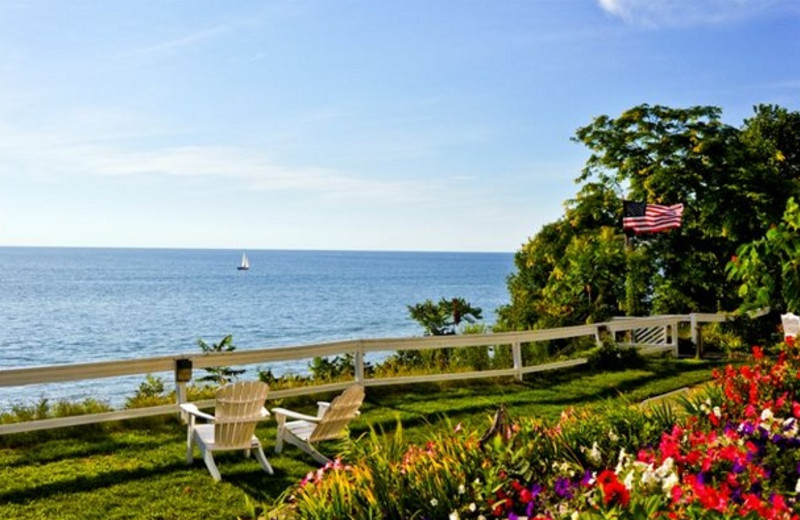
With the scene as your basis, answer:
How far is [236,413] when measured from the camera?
7.89 metres

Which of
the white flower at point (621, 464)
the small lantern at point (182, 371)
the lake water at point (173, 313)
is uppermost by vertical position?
the white flower at point (621, 464)

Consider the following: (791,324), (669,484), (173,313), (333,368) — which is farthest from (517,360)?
(173,313)

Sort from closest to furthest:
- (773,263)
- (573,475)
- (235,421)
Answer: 1. (573,475)
2. (773,263)
3. (235,421)

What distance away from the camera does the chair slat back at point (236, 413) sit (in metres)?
7.79

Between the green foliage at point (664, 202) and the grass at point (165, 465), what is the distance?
1093cm

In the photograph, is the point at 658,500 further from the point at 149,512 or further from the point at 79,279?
the point at 79,279

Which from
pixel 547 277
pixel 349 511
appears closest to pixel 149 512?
pixel 349 511

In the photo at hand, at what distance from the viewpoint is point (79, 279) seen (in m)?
121

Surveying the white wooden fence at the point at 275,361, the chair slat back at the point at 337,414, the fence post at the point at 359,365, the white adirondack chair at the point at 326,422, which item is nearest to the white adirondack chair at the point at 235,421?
the white adirondack chair at the point at 326,422

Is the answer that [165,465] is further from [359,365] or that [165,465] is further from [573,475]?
[573,475]

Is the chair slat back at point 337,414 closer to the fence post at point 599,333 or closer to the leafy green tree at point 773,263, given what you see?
the leafy green tree at point 773,263

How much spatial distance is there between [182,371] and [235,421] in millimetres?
2317

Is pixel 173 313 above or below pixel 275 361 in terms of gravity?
below

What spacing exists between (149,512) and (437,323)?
16.7m
